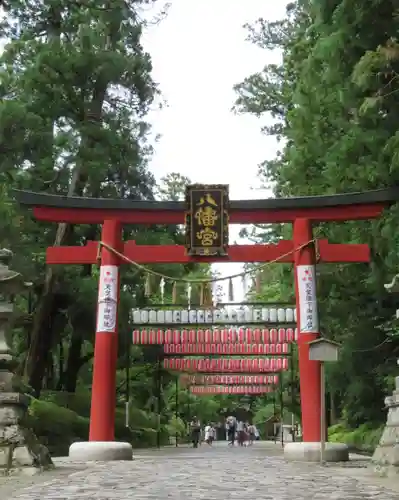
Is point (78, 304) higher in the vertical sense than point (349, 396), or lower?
higher

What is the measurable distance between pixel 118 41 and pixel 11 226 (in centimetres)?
901

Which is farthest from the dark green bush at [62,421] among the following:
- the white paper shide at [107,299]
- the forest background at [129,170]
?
the white paper shide at [107,299]

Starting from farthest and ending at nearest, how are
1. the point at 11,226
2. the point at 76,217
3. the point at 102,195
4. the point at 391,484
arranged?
the point at 102,195
the point at 11,226
the point at 76,217
the point at 391,484

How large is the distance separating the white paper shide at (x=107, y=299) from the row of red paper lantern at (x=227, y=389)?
21.0m

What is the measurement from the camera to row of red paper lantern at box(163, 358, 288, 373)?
26391 mm

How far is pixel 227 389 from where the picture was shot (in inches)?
1387

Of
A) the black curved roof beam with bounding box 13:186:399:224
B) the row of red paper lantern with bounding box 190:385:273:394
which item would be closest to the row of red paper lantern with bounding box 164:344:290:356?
the black curved roof beam with bounding box 13:186:399:224

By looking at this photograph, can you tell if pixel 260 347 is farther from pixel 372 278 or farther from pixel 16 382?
pixel 16 382

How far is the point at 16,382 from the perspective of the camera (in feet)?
34.4

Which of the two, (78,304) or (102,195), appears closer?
(78,304)

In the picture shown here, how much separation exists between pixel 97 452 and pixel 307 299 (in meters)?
5.40

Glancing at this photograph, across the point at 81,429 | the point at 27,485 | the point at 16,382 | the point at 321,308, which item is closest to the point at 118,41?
the point at 321,308

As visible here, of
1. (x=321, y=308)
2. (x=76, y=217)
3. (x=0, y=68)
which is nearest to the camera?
(x=76, y=217)

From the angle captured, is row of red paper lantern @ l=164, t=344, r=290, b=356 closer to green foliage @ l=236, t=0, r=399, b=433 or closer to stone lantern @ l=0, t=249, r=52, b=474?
green foliage @ l=236, t=0, r=399, b=433
